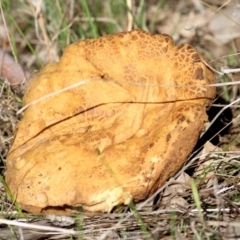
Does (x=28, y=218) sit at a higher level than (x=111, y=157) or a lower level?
lower

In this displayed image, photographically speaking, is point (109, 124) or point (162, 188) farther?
point (109, 124)

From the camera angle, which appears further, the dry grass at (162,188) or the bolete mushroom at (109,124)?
the bolete mushroom at (109,124)

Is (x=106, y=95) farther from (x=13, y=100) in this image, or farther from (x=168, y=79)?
(x=13, y=100)

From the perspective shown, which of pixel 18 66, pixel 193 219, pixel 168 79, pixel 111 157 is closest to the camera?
pixel 193 219

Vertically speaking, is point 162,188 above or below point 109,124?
below

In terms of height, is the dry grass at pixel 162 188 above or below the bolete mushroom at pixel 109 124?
below

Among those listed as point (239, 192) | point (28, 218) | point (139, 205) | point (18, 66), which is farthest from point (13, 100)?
point (239, 192)

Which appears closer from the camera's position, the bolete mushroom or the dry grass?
the dry grass

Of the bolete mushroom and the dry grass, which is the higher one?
the bolete mushroom
